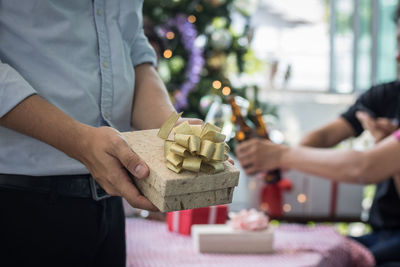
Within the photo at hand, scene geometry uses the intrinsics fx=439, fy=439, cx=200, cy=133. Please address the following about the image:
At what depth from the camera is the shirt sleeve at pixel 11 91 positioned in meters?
0.60

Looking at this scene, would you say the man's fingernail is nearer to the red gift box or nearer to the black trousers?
the black trousers

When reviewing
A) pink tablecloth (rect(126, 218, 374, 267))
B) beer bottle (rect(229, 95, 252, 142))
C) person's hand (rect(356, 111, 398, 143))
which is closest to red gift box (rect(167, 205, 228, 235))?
pink tablecloth (rect(126, 218, 374, 267))

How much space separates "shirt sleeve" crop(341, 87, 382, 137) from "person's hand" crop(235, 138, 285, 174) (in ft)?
2.35

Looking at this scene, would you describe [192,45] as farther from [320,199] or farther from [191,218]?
[191,218]

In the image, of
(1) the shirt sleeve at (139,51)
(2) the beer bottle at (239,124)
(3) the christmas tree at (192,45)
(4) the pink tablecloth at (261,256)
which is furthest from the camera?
(3) the christmas tree at (192,45)

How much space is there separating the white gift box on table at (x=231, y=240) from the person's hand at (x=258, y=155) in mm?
474

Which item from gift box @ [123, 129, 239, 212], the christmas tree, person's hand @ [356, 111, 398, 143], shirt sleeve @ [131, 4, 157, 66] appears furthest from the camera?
the christmas tree

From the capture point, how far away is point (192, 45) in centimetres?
255

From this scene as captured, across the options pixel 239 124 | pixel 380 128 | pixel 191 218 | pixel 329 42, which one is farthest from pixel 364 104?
pixel 329 42

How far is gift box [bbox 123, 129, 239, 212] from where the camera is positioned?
567 millimetres

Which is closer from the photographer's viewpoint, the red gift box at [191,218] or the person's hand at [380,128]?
the red gift box at [191,218]

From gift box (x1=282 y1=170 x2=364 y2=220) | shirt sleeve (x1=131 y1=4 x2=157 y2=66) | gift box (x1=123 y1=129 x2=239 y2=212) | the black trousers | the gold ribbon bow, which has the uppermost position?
shirt sleeve (x1=131 y1=4 x2=157 y2=66)

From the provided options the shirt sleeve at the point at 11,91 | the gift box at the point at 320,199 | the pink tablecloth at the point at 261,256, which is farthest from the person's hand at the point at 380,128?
the shirt sleeve at the point at 11,91

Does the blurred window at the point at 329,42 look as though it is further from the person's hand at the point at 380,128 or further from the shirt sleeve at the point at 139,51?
the shirt sleeve at the point at 139,51
